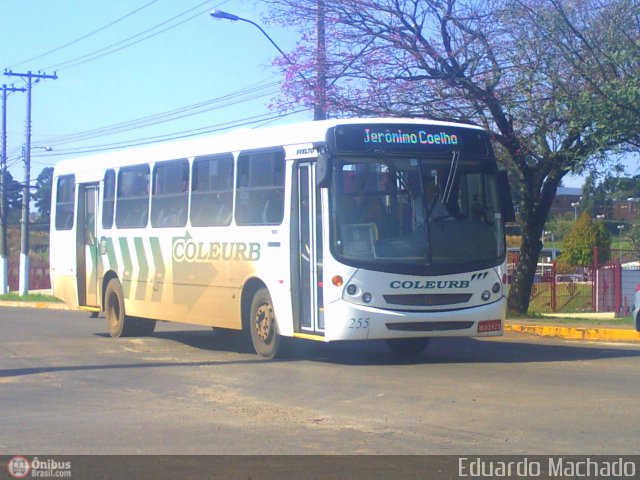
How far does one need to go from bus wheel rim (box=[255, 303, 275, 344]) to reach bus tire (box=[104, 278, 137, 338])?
14.9 ft

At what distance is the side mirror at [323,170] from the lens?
11672 mm

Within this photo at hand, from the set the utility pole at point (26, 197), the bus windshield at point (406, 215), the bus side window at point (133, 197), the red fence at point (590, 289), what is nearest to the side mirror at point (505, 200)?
the bus windshield at point (406, 215)

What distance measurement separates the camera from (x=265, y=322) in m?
13.2

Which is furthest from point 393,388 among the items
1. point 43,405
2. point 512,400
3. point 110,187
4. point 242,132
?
point 110,187

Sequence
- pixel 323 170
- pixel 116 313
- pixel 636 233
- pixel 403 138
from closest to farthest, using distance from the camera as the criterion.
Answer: pixel 323 170 → pixel 403 138 → pixel 116 313 → pixel 636 233

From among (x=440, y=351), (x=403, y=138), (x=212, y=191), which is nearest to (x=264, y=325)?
(x=212, y=191)

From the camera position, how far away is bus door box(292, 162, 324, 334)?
1208 cm

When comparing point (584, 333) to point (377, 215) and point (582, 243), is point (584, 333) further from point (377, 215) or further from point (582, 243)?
point (582, 243)

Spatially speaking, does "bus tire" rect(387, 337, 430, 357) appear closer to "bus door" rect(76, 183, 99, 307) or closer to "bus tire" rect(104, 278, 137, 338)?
"bus tire" rect(104, 278, 137, 338)

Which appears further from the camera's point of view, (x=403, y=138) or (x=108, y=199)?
(x=108, y=199)

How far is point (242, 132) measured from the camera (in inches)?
552

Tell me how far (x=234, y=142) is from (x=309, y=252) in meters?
2.61
